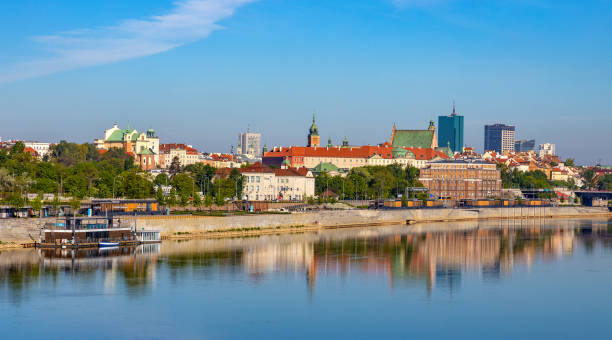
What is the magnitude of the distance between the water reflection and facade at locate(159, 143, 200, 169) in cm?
8127

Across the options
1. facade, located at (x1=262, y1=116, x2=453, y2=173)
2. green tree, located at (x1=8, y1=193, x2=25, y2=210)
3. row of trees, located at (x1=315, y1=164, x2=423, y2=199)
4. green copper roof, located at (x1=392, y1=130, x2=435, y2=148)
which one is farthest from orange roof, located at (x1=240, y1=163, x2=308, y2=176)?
green copper roof, located at (x1=392, y1=130, x2=435, y2=148)

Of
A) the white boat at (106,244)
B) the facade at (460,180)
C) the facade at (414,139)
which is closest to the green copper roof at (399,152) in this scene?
the facade at (414,139)

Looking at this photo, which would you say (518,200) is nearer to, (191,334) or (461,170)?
(461,170)

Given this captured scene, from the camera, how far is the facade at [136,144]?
13875cm

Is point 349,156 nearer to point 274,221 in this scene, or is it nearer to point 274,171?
point 274,171

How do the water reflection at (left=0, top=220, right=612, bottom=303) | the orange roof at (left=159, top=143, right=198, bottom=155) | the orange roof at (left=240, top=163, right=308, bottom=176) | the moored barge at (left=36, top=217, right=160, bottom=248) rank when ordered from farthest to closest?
the orange roof at (left=159, top=143, right=198, bottom=155) < the orange roof at (left=240, top=163, right=308, bottom=176) < the moored barge at (left=36, top=217, right=160, bottom=248) < the water reflection at (left=0, top=220, right=612, bottom=303)

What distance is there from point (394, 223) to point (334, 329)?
55612mm

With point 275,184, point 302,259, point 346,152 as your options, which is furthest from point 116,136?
point 302,259

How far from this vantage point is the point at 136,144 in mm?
148750

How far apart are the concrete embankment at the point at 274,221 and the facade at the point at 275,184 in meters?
12.8

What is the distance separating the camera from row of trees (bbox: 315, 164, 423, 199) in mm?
106688

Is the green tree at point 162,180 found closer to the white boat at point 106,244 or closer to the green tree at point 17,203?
the green tree at point 17,203

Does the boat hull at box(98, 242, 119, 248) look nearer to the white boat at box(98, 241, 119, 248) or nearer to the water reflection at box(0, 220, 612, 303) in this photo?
the white boat at box(98, 241, 119, 248)

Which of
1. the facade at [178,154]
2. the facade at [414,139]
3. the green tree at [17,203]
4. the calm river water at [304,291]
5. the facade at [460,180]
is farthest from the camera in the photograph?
the facade at [414,139]
